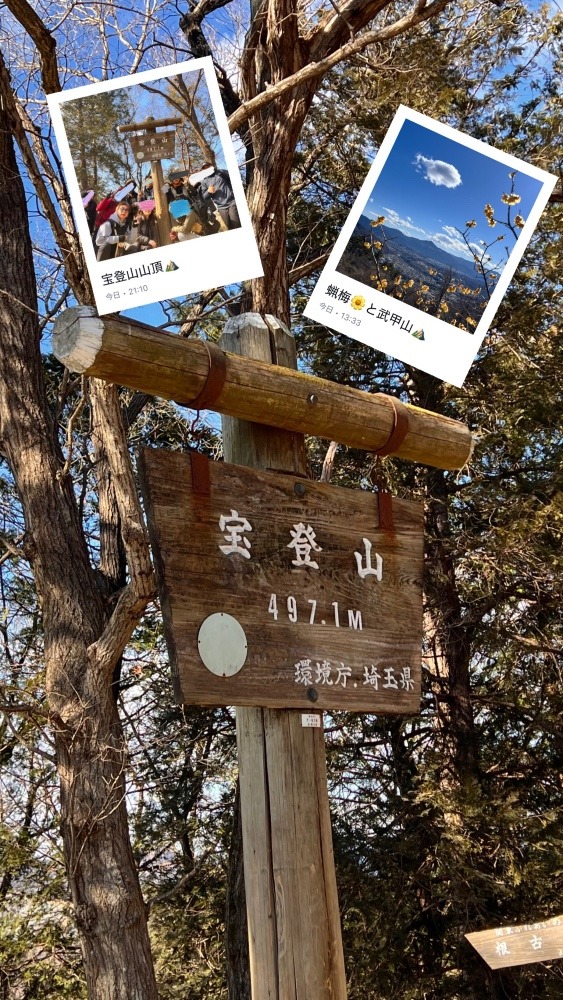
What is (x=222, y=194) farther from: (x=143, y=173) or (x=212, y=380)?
(x=212, y=380)

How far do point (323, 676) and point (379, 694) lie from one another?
239 mm

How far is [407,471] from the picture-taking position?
9148 millimetres

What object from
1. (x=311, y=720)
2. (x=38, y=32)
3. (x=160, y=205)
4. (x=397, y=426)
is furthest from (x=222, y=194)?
(x=38, y=32)

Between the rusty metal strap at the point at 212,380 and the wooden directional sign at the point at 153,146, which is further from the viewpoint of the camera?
the wooden directional sign at the point at 153,146

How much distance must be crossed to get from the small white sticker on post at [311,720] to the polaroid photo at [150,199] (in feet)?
3.76

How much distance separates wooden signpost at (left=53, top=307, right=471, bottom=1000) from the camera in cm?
242

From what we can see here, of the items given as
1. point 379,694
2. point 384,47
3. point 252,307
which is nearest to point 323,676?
point 379,694

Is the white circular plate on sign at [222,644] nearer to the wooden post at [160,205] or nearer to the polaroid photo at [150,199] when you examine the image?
the polaroid photo at [150,199]

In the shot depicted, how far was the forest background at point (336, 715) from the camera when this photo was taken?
6578 mm

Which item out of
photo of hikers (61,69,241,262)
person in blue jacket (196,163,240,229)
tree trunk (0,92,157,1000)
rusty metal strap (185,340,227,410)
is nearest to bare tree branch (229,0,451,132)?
tree trunk (0,92,157,1000)

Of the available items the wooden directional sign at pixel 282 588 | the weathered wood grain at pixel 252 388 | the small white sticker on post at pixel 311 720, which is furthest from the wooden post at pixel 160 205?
the small white sticker on post at pixel 311 720

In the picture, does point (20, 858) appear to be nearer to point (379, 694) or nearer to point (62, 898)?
point (62, 898)

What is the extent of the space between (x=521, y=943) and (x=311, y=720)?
12.0 feet

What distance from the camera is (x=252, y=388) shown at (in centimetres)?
268
